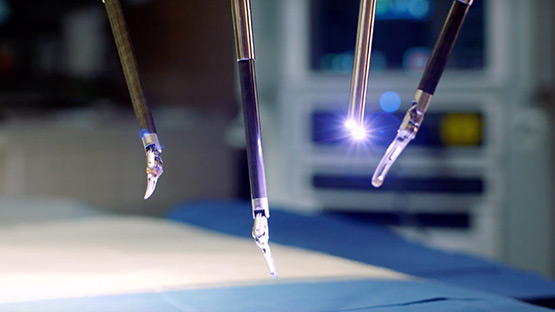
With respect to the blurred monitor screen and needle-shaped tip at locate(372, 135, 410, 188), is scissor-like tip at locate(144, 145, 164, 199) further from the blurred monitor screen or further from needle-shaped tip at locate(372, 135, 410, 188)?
the blurred monitor screen

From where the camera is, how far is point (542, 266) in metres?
2.67

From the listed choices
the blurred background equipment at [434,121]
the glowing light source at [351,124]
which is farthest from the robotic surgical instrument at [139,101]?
the blurred background equipment at [434,121]

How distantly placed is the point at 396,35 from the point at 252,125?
2.33m

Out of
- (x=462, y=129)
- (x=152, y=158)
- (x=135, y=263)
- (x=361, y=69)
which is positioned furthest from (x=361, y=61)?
(x=462, y=129)

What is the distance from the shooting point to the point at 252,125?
0.51m

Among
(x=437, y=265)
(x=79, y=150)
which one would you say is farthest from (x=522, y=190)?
(x=437, y=265)

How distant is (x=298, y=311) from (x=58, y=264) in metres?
0.30

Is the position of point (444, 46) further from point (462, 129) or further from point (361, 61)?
point (462, 129)

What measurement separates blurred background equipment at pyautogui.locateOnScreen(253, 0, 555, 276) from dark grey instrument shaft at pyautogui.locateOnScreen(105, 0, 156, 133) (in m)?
2.03

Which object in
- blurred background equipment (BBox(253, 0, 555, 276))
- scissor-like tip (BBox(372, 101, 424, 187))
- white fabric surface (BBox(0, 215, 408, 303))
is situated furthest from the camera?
blurred background equipment (BBox(253, 0, 555, 276))

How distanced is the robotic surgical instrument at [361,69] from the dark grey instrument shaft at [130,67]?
0.14m

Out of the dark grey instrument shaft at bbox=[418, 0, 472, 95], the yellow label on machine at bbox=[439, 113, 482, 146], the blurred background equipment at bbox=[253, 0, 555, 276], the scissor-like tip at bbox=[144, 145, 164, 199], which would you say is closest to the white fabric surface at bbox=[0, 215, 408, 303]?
the scissor-like tip at bbox=[144, 145, 164, 199]

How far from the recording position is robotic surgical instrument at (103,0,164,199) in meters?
0.52

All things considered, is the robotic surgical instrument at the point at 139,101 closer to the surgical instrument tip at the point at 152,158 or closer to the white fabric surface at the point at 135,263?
the surgical instrument tip at the point at 152,158
